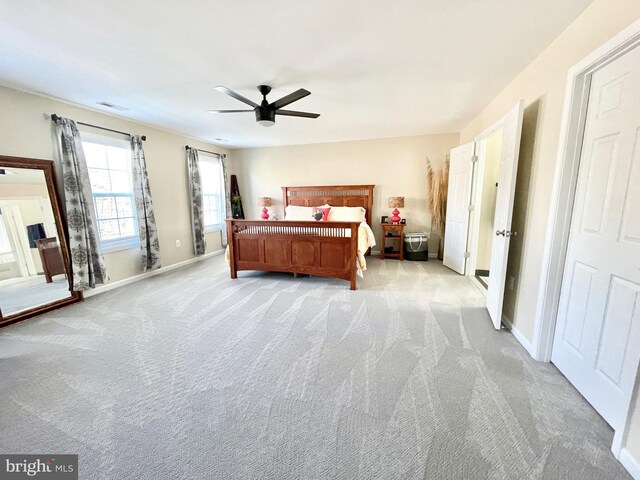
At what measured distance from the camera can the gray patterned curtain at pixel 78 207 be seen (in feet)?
9.69

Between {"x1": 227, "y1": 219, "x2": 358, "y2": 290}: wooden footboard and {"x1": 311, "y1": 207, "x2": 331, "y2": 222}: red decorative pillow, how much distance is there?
3.97ft

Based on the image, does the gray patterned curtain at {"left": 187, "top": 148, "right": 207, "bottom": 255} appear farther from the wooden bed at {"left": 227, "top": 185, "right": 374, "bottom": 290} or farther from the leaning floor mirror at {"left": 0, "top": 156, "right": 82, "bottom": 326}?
the leaning floor mirror at {"left": 0, "top": 156, "right": 82, "bottom": 326}

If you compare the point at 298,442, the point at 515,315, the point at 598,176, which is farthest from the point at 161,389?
the point at 598,176

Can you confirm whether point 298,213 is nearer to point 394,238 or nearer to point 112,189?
point 394,238

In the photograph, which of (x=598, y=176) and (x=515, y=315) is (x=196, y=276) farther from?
(x=598, y=176)

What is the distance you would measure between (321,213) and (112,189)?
3259mm

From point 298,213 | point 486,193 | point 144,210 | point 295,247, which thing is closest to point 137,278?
point 144,210

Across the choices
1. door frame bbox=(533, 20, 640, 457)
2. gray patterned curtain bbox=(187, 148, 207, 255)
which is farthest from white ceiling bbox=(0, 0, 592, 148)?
gray patterned curtain bbox=(187, 148, 207, 255)

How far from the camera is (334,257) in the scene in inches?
137

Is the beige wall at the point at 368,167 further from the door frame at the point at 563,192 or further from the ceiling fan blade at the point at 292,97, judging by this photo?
the door frame at the point at 563,192

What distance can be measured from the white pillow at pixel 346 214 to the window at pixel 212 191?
268cm

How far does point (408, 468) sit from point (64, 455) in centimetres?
168

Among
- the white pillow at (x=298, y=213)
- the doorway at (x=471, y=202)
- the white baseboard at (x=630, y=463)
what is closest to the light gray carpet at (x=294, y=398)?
the white baseboard at (x=630, y=463)

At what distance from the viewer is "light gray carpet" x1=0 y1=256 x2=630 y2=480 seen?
119cm
